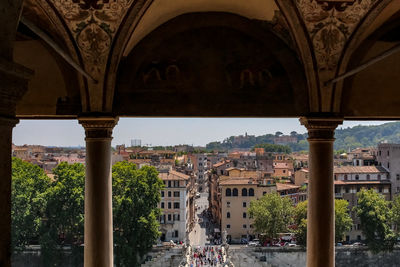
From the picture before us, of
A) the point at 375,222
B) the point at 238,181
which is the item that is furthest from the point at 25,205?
the point at 375,222

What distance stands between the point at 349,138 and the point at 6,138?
126m

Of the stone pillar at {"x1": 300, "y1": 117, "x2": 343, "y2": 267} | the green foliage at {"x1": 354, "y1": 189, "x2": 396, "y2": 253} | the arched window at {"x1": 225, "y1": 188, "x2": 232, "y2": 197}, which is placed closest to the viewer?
the stone pillar at {"x1": 300, "y1": 117, "x2": 343, "y2": 267}

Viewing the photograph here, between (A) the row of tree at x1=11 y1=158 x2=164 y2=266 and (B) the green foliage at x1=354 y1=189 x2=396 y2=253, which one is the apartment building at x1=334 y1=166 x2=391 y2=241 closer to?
(B) the green foliage at x1=354 y1=189 x2=396 y2=253

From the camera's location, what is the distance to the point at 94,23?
17.9 ft

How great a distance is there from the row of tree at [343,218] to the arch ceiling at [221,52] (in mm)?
28654

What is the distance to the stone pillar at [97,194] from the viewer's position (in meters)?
5.55

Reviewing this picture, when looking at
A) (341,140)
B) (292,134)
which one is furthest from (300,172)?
(292,134)

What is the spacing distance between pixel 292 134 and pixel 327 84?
146m

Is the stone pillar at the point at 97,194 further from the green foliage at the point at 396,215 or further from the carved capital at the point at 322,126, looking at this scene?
the green foliage at the point at 396,215

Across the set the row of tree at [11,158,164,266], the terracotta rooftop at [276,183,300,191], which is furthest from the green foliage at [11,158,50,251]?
the terracotta rooftop at [276,183,300,191]

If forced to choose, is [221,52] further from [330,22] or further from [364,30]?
[364,30]

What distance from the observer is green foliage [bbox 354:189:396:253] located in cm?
3198

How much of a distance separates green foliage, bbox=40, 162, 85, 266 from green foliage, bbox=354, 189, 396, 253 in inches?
856

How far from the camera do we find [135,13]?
5.34 metres
